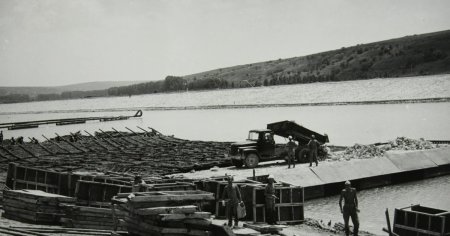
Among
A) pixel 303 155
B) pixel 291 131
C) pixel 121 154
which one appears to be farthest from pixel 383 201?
pixel 121 154

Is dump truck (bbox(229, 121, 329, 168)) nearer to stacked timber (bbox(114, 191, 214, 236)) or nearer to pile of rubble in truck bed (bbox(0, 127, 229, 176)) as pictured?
pile of rubble in truck bed (bbox(0, 127, 229, 176))

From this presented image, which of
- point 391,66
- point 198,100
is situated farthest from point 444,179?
point 198,100

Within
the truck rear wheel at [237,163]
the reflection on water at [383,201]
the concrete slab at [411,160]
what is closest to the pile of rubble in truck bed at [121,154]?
the truck rear wheel at [237,163]

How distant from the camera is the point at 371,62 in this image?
12500 centimetres

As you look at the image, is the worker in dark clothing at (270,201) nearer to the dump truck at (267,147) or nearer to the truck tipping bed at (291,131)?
the dump truck at (267,147)

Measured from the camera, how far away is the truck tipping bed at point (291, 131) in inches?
1091

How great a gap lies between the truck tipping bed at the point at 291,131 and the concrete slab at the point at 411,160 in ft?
14.2

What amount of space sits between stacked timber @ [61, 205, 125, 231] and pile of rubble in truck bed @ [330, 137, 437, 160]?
617 inches

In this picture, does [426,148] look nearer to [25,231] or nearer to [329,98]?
[25,231]

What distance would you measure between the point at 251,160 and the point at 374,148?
23.9 ft

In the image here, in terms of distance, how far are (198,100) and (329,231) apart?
134481 millimetres

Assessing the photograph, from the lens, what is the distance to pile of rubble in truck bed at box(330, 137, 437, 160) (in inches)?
1078

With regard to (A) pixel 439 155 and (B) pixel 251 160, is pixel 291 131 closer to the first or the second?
(B) pixel 251 160

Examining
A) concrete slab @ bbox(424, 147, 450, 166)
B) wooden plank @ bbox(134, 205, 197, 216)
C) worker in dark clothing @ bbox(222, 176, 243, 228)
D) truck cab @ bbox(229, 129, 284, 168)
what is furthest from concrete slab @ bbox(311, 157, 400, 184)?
wooden plank @ bbox(134, 205, 197, 216)
